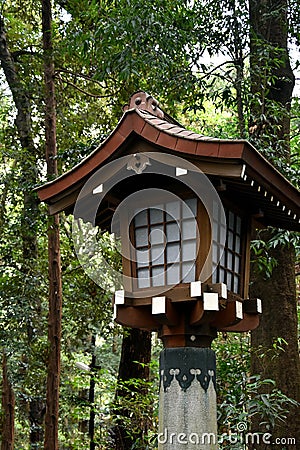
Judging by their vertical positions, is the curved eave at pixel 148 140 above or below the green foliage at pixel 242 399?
above

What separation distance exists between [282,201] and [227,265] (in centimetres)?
46

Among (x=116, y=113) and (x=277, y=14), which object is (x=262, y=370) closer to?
(x=277, y=14)

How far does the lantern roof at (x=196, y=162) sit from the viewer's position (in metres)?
2.69

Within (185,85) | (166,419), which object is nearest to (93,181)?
(166,419)

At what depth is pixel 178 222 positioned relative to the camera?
118 inches

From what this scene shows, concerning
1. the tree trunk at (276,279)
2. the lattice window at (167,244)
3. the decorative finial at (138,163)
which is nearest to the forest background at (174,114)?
the tree trunk at (276,279)

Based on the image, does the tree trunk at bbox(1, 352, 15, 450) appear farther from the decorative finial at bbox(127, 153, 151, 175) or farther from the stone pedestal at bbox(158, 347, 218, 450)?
the decorative finial at bbox(127, 153, 151, 175)

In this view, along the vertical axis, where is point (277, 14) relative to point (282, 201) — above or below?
above

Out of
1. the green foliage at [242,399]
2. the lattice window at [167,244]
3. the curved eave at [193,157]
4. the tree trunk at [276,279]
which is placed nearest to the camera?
the curved eave at [193,157]

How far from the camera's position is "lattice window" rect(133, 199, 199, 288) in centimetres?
292

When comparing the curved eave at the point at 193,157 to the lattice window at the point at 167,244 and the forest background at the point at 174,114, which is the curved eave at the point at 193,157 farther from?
the forest background at the point at 174,114

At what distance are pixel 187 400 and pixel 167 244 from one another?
2.68 feet

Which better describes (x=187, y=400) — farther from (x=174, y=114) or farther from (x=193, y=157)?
(x=174, y=114)

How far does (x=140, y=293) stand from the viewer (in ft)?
9.94
